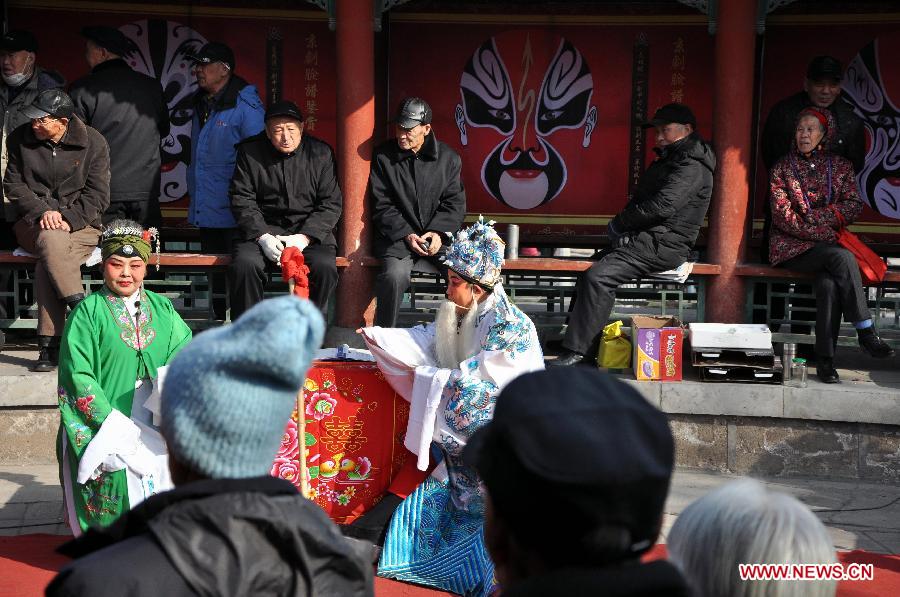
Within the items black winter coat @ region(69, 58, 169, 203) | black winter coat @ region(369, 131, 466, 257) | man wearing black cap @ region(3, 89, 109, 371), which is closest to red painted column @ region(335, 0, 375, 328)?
black winter coat @ region(369, 131, 466, 257)

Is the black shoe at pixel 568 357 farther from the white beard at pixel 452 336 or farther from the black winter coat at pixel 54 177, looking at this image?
the black winter coat at pixel 54 177

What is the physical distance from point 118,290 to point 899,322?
6.16 meters

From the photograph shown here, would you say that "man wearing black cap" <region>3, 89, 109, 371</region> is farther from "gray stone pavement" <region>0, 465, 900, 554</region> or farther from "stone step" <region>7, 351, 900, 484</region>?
"gray stone pavement" <region>0, 465, 900, 554</region>

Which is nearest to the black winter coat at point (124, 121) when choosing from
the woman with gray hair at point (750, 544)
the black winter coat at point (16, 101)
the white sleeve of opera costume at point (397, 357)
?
the black winter coat at point (16, 101)

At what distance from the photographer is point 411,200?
8.30 m

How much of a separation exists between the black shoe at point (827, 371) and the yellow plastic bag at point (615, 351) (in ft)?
4.22

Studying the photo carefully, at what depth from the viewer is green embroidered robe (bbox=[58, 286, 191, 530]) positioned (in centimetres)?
538

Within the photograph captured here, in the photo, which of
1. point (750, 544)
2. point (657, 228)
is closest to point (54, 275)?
point (657, 228)

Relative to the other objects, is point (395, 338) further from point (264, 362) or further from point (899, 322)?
point (899, 322)

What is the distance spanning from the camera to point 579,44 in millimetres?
9789

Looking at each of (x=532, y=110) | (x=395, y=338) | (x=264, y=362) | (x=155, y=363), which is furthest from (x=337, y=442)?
(x=532, y=110)

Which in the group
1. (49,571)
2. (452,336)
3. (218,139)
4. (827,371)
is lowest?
(49,571)

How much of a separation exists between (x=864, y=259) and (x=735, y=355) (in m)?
1.16

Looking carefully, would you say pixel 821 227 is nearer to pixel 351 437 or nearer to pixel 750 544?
pixel 351 437
